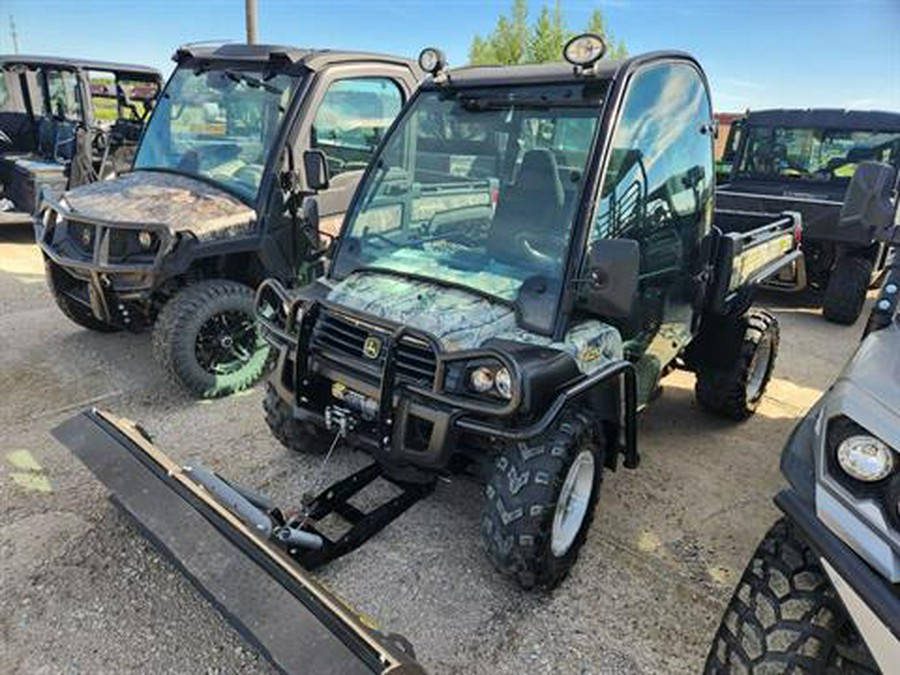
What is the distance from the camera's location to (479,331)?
257 cm

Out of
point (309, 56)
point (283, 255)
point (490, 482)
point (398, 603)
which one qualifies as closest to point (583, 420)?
point (490, 482)

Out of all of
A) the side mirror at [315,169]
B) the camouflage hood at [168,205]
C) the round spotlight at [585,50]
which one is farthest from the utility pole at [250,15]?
the round spotlight at [585,50]

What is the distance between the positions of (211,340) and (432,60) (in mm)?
2425

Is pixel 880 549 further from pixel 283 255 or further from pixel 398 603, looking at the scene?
pixel 283 255

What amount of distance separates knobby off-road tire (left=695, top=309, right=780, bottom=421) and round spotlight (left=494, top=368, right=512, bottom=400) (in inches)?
98.8

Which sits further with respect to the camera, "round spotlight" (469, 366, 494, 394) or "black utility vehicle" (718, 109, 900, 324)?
"black utility vehicle" (718, 109, 900, 324)

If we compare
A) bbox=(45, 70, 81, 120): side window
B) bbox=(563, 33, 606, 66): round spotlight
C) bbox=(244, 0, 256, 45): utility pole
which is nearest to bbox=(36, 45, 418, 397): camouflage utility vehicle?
bbox=(563, 33, 606, 66): round spotlight

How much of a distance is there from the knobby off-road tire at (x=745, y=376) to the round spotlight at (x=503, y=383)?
8.23 feet

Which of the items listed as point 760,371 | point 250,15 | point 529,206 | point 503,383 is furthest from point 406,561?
point 250,15

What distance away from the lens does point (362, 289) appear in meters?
2.92

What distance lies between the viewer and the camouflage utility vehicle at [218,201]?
415cm

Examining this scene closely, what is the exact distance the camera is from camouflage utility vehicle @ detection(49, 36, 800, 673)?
7.82 feet

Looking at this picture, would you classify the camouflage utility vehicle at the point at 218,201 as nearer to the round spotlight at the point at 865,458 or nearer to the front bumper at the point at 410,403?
the front bumper at the point at 410,403

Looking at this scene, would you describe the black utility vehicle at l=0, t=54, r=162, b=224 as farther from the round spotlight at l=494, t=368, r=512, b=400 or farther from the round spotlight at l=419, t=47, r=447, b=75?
the round spotlight at l=494, t=368, r=512, b=400
